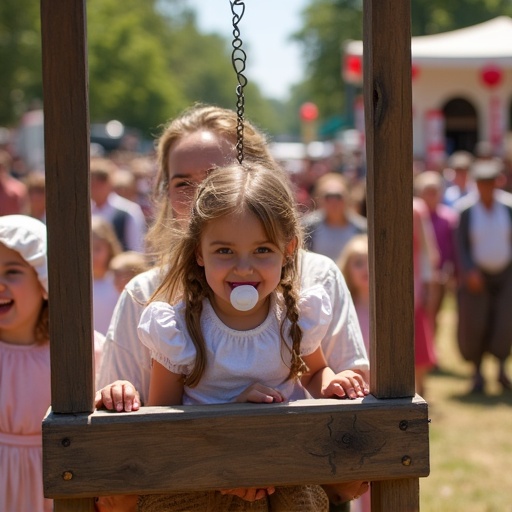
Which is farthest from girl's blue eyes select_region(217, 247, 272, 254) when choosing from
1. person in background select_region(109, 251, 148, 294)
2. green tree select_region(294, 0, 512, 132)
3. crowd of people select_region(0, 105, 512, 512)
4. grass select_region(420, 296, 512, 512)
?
green tree select_region(294, 0, 512, 132)

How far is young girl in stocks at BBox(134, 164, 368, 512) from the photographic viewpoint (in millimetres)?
2311

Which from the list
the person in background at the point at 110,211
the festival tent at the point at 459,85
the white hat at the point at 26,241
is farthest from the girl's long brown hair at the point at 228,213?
the festival tent at the point at 459,85

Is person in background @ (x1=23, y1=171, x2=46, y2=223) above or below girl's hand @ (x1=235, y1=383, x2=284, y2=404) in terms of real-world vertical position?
above

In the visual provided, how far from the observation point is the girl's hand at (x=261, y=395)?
7.32 feet

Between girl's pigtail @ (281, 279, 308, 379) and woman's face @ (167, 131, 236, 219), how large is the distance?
0.46m

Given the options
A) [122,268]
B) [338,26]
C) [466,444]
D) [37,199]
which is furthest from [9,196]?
[338,26]

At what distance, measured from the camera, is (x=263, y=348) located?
7.85ft

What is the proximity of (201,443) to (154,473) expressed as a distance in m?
0.12

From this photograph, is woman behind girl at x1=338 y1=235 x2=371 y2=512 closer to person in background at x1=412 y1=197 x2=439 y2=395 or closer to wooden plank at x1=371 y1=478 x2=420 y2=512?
person in background at x1=412 y1=197 x2=439 y2=395

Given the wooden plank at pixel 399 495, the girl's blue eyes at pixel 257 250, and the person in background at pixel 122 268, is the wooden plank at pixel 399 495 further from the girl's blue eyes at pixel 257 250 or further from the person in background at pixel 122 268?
the person in background at pixel 122 268

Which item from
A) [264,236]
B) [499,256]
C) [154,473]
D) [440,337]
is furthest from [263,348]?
[440,337]

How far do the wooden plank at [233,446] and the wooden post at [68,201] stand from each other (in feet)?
0.28

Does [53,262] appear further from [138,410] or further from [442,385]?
[442,385]

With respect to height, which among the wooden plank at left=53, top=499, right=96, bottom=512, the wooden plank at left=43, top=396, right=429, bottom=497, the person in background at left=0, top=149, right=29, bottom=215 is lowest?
the wooden plank at left=53, top=499, right=96, bottom=512
